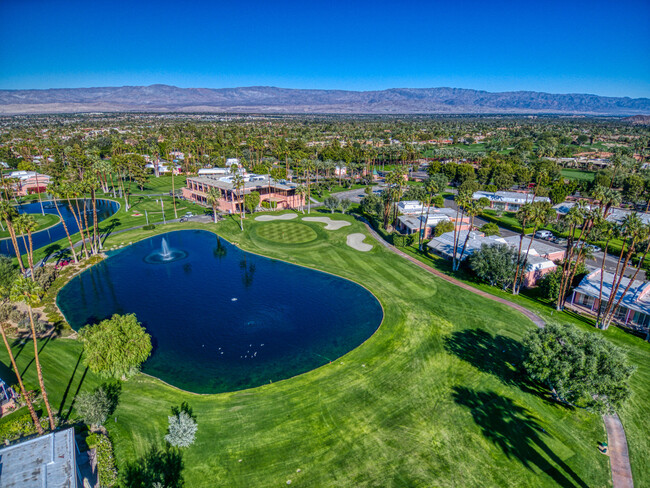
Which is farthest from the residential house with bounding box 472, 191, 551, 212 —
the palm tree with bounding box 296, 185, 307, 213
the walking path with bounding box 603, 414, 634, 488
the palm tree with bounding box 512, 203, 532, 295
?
the walking path with bounding box 603, 414, 634, 488

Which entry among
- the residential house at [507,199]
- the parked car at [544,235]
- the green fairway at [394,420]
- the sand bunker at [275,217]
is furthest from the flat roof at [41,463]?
the residential house at [507,199]

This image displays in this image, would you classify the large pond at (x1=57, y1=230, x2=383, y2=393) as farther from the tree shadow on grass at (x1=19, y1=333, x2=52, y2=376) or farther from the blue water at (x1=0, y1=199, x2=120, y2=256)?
the blue water at (x1=0, y1=199, x2=120, y2=256)

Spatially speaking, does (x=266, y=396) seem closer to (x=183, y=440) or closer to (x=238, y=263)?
(x=183, y=440)

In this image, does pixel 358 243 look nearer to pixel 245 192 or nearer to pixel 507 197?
pixel 245 192

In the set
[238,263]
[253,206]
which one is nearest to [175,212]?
[253,206]

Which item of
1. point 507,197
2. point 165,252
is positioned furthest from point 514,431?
point 507,197
